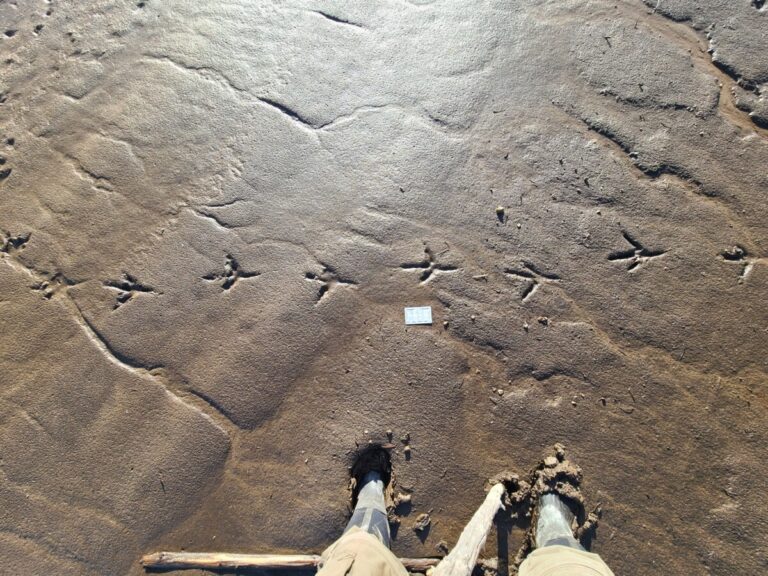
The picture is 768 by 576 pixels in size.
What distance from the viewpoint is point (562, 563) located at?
6.73ft

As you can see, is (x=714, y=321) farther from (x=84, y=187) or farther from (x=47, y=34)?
(x=47, y=34)

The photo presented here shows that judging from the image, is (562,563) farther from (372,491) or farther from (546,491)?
(372,491)

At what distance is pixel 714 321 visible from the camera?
258 cm

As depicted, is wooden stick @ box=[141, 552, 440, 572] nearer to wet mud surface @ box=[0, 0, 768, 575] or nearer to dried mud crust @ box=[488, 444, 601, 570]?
wet mud surface @ box=[0, 0, 768, 575]

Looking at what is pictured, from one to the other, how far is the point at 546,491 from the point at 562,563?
1.46 ft

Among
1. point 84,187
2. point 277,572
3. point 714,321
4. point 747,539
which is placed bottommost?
point 277,572

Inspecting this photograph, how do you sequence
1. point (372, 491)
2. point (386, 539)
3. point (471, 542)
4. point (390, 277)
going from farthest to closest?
1. point (390, 277)
2. point (372, 491)
3. point (386, 539)
4. point (471, 542)

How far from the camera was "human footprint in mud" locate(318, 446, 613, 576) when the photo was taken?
2.02 metres

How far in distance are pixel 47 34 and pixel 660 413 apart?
4734 millimetres

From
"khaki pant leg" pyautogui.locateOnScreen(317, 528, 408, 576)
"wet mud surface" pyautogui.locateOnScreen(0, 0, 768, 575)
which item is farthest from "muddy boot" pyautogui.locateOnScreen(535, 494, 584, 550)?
"khaki pant leg" pyautogui.locateOnScreen(317, 528, 408, 576)

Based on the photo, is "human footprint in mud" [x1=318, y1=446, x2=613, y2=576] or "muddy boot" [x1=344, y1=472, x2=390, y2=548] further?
"muddy boot" [x1=344, y1=472, x2=390, y2=548]

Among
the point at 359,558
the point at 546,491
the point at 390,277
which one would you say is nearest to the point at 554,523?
the point at 546,491

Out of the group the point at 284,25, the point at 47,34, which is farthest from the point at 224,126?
the point at 47,34

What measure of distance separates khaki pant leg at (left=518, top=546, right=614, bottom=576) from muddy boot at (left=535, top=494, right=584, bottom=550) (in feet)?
0.27
